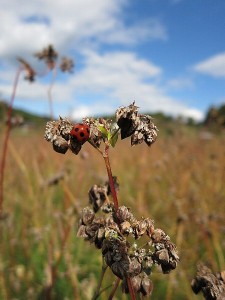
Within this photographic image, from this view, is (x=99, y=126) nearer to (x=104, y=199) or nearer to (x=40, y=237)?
(x=104, y=199)

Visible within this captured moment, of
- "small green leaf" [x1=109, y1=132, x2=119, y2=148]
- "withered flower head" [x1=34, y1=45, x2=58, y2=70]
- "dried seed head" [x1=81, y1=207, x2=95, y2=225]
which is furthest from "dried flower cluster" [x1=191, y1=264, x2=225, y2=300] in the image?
"withered flower head" [x1=34, y1=45, x2=58, y2=70]

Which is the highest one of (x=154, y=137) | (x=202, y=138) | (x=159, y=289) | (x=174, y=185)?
(x=202, y=138)

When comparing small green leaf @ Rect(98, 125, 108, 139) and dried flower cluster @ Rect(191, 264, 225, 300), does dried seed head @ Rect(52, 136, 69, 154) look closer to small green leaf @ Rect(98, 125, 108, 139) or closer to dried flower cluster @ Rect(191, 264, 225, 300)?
small green leaf @ Rect(98, 125, 108, 139)

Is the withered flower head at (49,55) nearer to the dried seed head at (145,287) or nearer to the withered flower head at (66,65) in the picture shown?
the withered flower head at (66,65)

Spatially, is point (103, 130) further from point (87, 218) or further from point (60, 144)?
point (87, 218)

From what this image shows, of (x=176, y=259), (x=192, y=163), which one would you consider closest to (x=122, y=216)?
(x=176, y=259)

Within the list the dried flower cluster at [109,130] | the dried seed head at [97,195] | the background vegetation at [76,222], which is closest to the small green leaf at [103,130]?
Result: the dried flower cluster at [109,130]

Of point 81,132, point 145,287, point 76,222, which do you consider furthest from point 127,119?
point 76,222
